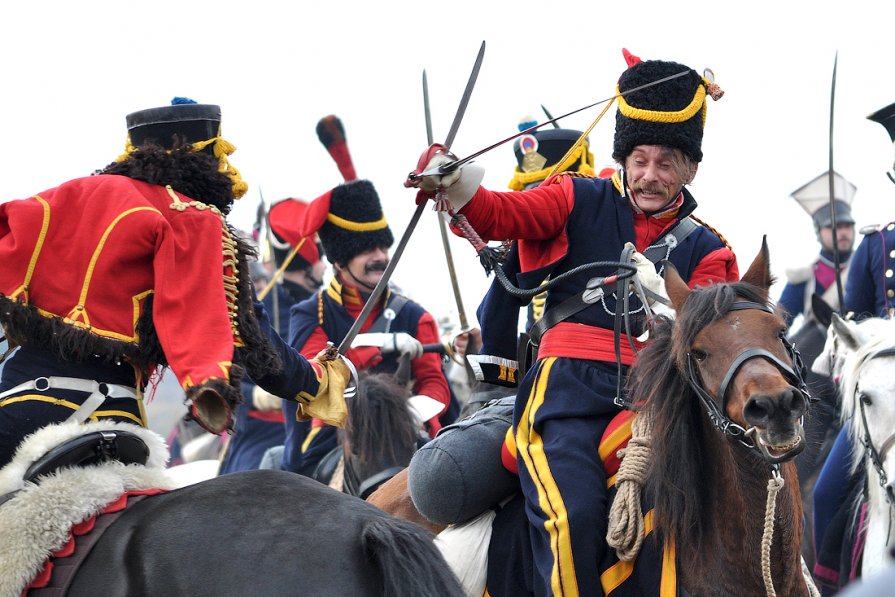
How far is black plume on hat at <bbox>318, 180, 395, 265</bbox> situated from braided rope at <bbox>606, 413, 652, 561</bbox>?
14.6ft

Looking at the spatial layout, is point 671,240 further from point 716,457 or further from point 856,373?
point 856,373

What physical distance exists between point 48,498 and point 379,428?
3454mm

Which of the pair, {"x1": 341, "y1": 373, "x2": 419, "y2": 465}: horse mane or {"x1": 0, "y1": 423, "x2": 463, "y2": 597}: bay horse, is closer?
{"x1": 0, "y1": 423, "x2": 463, "y2": 597}: bay horse

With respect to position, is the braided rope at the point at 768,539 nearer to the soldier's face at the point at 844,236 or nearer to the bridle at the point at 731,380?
the bridle at the point at 731,380

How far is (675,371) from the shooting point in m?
3.75

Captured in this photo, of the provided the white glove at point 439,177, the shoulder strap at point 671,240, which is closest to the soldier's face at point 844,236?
the shoulder strap at point 671,240

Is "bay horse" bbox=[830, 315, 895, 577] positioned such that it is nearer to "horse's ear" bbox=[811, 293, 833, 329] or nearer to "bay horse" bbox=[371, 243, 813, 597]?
"horse's ear" bbox=[811, 293, 833, 329]

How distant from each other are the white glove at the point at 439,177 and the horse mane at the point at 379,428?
264 cm

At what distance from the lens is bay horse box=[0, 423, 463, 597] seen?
9.22 ft

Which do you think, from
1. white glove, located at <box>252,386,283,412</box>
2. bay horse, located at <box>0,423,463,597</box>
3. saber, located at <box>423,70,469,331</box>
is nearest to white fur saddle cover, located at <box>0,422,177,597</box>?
bay horse, located at <box>0,423,463,597</box>

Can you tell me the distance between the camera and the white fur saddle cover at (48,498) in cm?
299

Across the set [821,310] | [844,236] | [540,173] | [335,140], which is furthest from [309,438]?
[844,236]

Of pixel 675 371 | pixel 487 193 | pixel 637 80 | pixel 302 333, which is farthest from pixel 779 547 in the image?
pixel 302 333

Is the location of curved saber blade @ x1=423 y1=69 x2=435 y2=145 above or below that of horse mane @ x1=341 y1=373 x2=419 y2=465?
above
